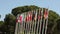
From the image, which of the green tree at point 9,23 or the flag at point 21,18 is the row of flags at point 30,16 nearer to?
the flag at point 21,18

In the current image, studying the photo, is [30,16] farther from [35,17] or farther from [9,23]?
[9,23]

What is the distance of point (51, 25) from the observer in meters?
32.0

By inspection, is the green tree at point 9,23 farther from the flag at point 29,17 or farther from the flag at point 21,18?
the flag at point 21,18

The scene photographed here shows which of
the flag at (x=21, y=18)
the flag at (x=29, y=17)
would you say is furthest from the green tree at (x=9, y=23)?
the flag at (x=21, y=18)

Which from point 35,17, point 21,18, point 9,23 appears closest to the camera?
point 21,18

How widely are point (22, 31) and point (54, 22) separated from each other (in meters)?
10.8

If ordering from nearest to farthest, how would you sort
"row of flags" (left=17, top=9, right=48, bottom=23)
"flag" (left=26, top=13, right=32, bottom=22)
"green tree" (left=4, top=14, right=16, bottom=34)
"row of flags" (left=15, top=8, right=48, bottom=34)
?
"row of flags" (left=15, top=8, right=48, bottom=34), "row of flags" (left=17, top=9, right=48, bottom=23), "flag" (left=26, top=13, right=32, bottom=22), "green tree" (left=4, top=14, right=16, bottom=34)

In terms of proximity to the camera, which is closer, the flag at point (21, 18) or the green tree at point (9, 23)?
the flag at point (21, 18)

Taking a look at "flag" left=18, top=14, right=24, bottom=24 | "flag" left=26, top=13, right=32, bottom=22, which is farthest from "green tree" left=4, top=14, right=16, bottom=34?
"flag" left=18, top=14, right=24, bottom=24

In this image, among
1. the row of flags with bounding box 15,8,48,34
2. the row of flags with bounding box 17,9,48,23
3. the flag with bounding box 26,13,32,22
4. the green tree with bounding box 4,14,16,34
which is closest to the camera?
the row of flags with bounding box 15,8,48,34

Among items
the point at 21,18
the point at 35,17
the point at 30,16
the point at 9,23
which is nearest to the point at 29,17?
the point at 30,16

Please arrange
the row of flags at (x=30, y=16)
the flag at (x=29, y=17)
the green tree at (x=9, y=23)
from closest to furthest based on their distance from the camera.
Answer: the row of flags at (x=30, y=16)
the flag at (x=29, y=17)
the green tree at (x=9, y=23)

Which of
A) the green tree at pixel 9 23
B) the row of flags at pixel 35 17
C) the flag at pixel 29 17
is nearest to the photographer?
the row of flags at pixel 35 17

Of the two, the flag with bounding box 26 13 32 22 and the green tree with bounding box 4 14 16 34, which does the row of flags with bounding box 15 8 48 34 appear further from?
the green tree with bounding box 4 14 16 34
